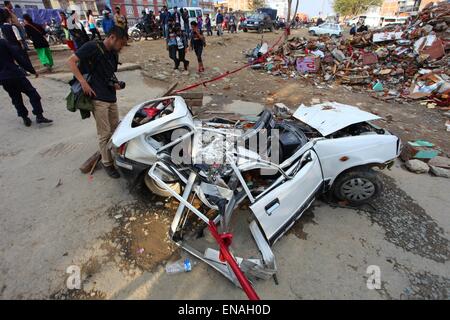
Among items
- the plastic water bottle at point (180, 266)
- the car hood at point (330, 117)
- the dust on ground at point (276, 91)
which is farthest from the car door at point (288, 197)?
the dust on ground at point (276, 91)

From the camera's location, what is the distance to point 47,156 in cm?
393

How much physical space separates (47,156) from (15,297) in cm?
261

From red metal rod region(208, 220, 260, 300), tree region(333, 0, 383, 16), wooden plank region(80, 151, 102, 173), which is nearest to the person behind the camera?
red metal rod region(208, 220, 260, 300)

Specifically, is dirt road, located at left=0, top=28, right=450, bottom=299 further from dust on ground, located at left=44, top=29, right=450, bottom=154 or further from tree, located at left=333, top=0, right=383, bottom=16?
tree, located at left=333, top=0, right=383, bottom=16

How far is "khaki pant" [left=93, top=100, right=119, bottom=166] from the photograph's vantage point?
3.07 m

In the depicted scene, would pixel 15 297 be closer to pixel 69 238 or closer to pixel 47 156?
pixel 69 238

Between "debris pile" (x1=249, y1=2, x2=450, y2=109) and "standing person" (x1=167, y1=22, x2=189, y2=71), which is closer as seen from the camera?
"debris pile" (x1=249, y1=2, x2=450, y2=109)

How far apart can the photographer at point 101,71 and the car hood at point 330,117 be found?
2.54 m

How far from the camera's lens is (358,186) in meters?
2.78

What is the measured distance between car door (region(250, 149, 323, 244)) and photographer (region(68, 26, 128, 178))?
2.39 meters

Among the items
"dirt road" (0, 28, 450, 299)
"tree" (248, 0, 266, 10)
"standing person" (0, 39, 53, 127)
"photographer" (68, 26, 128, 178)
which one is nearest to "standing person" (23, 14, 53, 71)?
"standing person" (0, 39, 53, 127)

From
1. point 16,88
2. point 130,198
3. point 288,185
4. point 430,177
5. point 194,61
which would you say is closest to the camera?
point 288,185

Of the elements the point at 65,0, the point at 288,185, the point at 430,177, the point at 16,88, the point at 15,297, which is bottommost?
the point at 430,177
